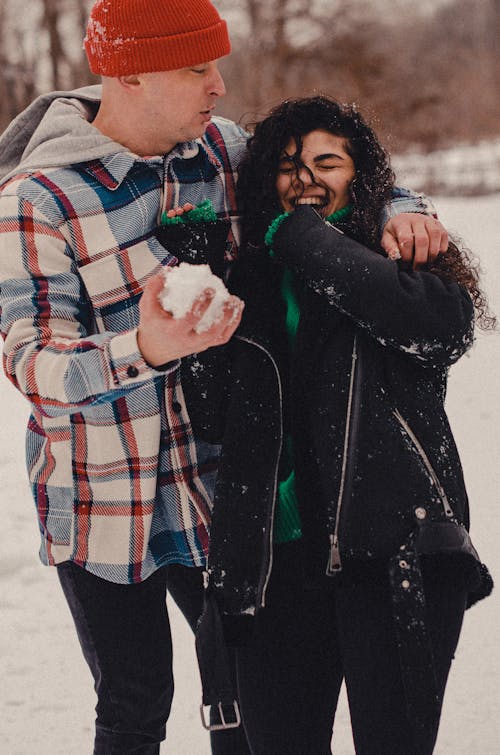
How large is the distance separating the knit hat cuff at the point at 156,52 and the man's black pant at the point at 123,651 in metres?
1.05

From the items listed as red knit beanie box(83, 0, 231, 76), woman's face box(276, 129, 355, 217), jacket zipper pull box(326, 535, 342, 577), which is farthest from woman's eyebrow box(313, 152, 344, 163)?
jacket zipper pull box(326, 535, 342, 577)

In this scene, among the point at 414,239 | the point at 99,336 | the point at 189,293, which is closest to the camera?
the point at 189,293

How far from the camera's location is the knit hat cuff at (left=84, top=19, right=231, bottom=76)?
1.64 metres

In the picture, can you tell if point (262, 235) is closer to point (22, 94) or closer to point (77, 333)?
point (77, 333)

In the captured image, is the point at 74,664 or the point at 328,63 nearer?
the point at 74,664

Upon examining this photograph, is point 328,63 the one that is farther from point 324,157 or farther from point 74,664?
point 324,157

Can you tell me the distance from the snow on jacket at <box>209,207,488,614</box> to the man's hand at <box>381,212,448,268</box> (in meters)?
0.04

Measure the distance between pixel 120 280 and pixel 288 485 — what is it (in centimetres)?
53

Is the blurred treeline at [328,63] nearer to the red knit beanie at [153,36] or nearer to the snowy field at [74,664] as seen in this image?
the red knit beanie at [153,36]

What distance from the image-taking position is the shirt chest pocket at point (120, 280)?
64.5 inches

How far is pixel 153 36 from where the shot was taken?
1645mm

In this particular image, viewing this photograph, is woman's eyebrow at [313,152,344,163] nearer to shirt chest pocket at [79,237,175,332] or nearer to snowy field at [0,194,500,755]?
shirt chest pocket at [79,237,175,332]

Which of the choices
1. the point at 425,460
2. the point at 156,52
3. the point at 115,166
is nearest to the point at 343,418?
the point at 425,460

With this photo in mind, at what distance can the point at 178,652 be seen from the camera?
301 cm
